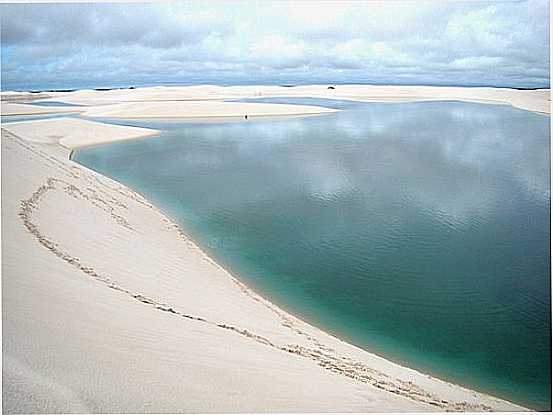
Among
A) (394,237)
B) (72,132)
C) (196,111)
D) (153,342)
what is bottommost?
(153,342)

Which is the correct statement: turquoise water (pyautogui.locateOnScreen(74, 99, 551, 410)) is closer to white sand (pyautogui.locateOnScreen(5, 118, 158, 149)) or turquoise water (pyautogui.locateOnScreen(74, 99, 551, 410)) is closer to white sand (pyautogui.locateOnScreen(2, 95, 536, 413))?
white sand (pyautogui.locateOnScreen(2, 95, 536, 413))

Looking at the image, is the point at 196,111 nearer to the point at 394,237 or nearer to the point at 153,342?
the point at 394,237

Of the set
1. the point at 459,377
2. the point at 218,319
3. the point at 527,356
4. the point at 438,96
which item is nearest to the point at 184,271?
the point at 218,319

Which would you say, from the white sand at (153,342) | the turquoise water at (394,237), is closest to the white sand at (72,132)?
the turquoise water at (394,237)

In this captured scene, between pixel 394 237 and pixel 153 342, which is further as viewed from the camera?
pixel 394 237

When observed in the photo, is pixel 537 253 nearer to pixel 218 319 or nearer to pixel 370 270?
pixel 370 270

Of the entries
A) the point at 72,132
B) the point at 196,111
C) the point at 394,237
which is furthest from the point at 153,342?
the point at 196,111

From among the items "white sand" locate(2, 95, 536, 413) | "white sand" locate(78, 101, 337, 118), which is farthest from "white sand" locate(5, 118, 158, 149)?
"white sand" locate(2, 95, 536, 413)
